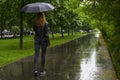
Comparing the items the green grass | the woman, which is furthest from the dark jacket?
the green grass

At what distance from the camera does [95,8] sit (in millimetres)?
15930

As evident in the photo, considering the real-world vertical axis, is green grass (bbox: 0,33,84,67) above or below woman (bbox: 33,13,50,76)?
below

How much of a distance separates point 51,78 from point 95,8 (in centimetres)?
619

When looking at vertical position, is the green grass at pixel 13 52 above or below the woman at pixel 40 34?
below

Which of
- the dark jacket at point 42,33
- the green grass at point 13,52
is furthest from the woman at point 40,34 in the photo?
the green grass at point 13,52

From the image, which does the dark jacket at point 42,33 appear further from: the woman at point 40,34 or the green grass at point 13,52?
the green grass at point 13,52

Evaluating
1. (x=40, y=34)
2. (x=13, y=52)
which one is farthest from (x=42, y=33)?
(x=13, y=52)

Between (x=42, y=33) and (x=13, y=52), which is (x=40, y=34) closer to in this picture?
(x=42, y=33)

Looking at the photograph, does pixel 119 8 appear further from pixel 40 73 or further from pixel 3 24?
pixel 3 24

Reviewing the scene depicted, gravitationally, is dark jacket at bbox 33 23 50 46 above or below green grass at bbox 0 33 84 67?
above

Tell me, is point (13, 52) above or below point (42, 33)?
below

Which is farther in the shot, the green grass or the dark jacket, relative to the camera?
the green grass

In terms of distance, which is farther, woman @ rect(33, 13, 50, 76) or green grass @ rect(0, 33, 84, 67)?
green grass @ rect(0, 33, 84, 67)

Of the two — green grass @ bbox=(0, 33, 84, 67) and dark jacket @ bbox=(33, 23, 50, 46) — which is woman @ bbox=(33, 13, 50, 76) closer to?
dark jacket @ bbox=(33, 23, 50, 46)
